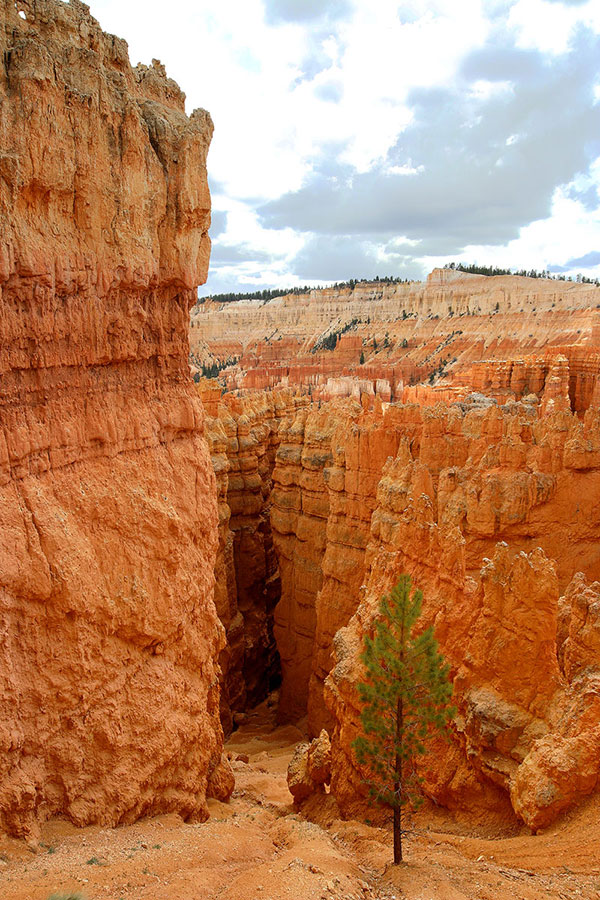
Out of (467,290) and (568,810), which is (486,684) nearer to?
(568,810)

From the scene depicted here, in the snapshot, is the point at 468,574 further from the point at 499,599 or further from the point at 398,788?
the point at 398,788

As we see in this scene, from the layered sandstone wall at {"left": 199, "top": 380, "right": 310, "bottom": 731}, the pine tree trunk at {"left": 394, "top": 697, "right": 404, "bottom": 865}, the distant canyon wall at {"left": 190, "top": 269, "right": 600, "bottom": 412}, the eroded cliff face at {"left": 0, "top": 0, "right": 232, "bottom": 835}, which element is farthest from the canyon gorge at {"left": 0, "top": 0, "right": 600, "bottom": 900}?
the distant canyon wall at {"left": 190, "top": 269, "right": 600, "bottom": 412}

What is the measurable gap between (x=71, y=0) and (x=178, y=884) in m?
9.40

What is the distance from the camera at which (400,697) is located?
8.07 meters

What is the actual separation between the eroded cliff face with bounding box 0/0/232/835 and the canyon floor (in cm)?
52

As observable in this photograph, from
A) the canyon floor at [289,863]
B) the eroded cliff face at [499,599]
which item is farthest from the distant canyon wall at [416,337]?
the canyon floor at [289,863]

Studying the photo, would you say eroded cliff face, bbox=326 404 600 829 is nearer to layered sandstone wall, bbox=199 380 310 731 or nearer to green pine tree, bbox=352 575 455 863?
green pine tree, bbox=352 575 455 863

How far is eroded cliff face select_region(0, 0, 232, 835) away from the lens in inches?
262

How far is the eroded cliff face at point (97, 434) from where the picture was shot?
666cm

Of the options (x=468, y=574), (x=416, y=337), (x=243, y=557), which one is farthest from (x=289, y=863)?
(x=416, y=337)

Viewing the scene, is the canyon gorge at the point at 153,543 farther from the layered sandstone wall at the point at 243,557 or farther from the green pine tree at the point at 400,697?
the layered sandstone wall at the point at 243,557

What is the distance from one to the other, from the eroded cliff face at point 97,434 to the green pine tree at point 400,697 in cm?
246

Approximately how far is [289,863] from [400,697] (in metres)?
2.20

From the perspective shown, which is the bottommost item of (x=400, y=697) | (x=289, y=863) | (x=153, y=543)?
(x=289, y=863)
